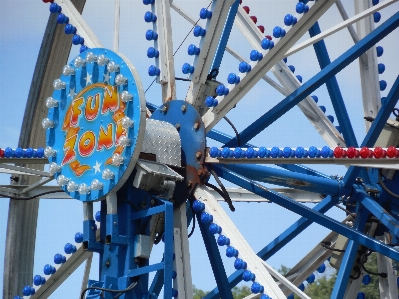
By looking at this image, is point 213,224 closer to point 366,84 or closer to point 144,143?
point 144,143

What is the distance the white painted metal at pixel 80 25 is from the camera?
14.3 metres

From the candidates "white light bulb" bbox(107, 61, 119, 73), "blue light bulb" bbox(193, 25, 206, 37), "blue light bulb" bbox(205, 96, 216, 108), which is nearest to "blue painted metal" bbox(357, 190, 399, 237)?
"blue light bulb" bbox(205, 96, 216, 108)

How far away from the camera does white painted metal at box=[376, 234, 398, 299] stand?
50.1ft

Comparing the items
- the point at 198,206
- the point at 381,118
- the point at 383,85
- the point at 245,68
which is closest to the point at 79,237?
the point at 198,206

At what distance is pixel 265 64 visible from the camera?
483 inches

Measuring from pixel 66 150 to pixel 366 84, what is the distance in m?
4.83

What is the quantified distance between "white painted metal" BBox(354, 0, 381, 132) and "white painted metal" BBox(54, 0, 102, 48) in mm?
3971

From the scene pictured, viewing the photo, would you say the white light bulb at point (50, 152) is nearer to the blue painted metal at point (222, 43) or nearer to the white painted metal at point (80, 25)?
the white painted metal at point (80, 25)

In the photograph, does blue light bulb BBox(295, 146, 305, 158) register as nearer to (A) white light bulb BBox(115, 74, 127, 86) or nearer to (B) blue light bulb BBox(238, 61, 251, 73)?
(B) blue light bulb BBox(238, 61, 251, 73)

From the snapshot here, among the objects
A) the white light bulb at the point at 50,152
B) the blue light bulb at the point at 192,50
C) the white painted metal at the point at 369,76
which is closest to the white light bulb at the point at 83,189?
the white light bulb at the point at 50,152

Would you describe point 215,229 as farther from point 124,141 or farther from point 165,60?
point 165,60

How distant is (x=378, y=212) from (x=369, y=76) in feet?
7.56

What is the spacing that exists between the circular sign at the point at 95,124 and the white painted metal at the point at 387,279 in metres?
4.99

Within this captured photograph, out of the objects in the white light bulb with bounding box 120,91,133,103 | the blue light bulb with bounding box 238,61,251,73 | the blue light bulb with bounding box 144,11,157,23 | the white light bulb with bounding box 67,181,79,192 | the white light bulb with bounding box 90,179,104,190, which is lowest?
the white light bulb with bounding box 90,179,104,190
